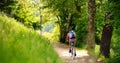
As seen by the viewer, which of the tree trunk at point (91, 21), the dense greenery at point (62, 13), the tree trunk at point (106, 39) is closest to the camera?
the tree trunk at point (106, 39)

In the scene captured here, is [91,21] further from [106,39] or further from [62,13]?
[62,13]

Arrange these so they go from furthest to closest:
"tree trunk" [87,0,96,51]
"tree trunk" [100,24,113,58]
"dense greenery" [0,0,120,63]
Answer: "dense greenery" [0,0,120,63] < "tree trunk" [87,0,96,51] < "tree trunk" [100,24,113,58]

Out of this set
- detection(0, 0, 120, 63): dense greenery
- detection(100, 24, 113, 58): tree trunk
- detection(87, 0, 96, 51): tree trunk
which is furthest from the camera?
detection(0, 0, 120, 63): dense greenery

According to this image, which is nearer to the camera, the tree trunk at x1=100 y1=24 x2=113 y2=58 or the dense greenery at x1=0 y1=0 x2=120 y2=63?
the tree trunk at x1=100 y1=24 x2=113 y2=58

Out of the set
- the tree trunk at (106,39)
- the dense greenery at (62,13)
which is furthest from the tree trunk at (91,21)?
the dense greenery at (62,13)

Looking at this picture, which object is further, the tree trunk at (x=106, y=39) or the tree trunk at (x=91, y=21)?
the tree trunk at (x=91, y=21)

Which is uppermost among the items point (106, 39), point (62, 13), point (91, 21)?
point (91, 21)

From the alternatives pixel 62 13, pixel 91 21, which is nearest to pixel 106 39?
pixel 91 21

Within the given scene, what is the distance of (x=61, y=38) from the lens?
39125 mm

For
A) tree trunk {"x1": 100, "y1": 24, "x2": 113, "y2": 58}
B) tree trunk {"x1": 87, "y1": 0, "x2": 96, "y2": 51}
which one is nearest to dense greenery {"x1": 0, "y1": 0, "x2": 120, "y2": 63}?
tree trunk {"x1": 87, "y1": 0, "x2": 96, "y2": 51}

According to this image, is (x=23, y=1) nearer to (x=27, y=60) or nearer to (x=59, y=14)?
(x=59, y=14)

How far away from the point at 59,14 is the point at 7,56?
31.8 metres

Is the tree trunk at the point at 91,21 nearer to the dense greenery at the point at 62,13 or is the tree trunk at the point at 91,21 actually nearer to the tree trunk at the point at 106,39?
the tree trunk at the point at 106,39

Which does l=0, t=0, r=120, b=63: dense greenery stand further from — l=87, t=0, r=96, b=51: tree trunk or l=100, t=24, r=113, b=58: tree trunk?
l=100, t=24, r=113, b=58: tree trunk
